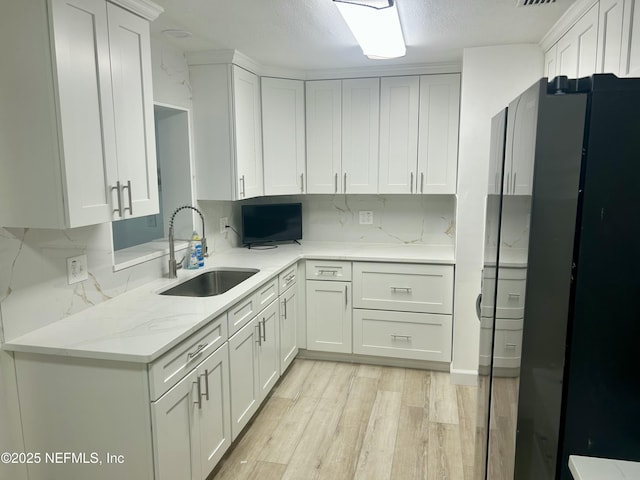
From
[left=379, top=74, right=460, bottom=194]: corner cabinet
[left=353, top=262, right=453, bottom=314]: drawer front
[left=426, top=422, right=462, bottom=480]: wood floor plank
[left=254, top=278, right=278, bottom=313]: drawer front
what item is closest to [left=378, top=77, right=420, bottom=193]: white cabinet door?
[left=379, top=74, right=460, bottom=194]: corner cabinet

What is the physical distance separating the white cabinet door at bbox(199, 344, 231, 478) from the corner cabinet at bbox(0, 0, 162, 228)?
861 mm

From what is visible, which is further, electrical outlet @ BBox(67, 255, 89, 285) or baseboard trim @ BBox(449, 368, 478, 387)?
baseboard trim @ BBox(449, 368, 478, 387)

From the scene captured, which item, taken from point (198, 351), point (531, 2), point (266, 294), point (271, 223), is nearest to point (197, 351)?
point (198, 351)

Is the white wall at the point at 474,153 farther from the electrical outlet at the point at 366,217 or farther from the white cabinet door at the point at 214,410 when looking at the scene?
the white cabinet door at the point at 214,410

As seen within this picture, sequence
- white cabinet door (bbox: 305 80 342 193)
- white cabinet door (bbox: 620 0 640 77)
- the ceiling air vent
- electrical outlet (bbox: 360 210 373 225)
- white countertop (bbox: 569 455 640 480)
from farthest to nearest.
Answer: electrical outlet (bbox: 360 210 373 225) → white cabinet door (bbox: 305 80 342 193) → the ceiling air vent → white cabinet door (bbox: 620 0 640 77) → white countertop (bbox: 569 455 640 480)

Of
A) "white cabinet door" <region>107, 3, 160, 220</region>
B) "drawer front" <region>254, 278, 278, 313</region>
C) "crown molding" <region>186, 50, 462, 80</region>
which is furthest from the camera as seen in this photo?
"crown molding" <region>186, 50, 462, 80</region>

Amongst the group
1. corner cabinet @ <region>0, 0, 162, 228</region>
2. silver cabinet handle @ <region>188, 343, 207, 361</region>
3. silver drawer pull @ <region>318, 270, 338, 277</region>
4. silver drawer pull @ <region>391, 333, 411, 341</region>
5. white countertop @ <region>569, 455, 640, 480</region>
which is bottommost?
silver drawer pull @ <region>391, 333, 411, 341</region>

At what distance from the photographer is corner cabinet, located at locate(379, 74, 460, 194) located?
3605mm

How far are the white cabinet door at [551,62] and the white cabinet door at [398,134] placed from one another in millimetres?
985

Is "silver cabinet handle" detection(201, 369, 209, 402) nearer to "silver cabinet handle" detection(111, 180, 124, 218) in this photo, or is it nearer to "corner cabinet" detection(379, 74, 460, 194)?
"silver cabinet handle" detection(111, 180, 124, 218)

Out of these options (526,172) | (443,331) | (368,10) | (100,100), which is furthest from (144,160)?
(443,331)

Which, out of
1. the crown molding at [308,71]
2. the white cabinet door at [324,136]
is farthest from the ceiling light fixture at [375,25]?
the white cabinet door at [324,136]

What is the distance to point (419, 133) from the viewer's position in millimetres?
3686

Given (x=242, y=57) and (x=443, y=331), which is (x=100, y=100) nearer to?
(x=242, y=57)
